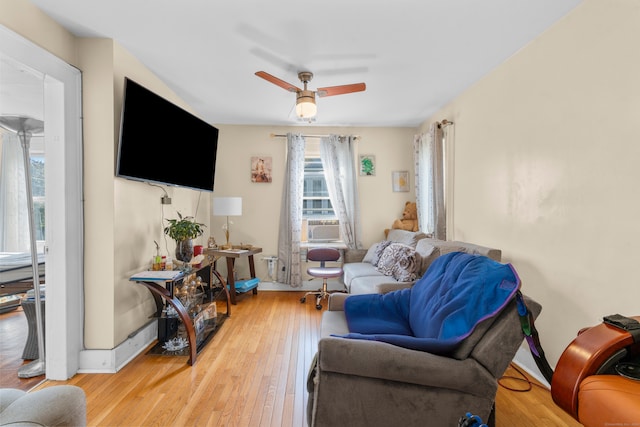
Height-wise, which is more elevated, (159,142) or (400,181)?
(159,142)

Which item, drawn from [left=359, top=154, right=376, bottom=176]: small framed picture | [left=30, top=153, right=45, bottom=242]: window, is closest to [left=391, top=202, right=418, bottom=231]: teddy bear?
[left=359, top=154, right=376, bottom=176]: small framed picture

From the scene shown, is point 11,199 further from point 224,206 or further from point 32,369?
point 32,369

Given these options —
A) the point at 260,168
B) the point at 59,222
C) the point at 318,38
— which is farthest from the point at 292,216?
the point at 59,222

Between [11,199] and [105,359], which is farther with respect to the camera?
[11,199]

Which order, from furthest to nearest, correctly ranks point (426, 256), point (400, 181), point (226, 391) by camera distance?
point (400, 181) < point (426, 256) < point (226, 391)

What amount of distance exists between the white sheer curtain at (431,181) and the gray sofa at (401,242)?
0.32 meters

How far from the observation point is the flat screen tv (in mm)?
2451

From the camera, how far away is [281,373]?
2455 millimetres

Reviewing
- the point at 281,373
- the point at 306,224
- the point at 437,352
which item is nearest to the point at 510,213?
the point at 437,352

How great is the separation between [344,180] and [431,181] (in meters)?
1.36

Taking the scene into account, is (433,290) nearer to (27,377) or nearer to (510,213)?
(510,213)

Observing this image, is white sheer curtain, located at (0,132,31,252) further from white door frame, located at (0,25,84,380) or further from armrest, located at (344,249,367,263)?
armrest, located at (344,249,367,263)

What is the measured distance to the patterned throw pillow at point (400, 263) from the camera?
316cm

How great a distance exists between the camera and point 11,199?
4156 mm
